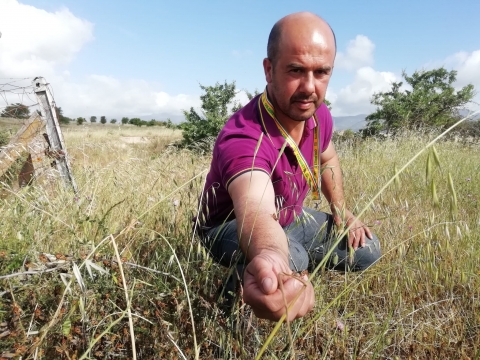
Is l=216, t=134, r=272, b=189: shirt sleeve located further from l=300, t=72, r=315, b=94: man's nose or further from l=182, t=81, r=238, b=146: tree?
l=182, t=81, r=238, b=146: tree

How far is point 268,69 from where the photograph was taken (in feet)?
6.81

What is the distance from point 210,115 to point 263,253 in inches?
579

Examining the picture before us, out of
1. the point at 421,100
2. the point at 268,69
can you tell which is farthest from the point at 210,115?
the point at 268,69

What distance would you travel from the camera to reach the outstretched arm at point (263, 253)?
0.78m

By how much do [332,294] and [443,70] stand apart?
64.9 feet

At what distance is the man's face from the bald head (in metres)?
0.02

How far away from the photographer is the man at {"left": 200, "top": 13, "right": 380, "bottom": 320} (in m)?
1.40

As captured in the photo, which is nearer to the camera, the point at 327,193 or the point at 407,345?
the point at 407,345

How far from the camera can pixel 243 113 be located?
203 cm

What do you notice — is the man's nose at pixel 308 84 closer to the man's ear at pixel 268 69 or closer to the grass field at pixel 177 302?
the man's ear at pixel 268 69

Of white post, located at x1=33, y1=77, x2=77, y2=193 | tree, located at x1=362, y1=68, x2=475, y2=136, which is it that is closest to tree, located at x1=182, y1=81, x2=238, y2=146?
tree, located at x1=362, y1=68, x2=475, y2=136

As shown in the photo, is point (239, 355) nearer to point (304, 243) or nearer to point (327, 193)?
point (304, 243)

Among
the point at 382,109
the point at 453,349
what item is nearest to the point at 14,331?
the point at 453,349

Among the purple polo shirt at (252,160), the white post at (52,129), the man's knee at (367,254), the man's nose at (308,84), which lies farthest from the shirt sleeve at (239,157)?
the white post at (52,129)
